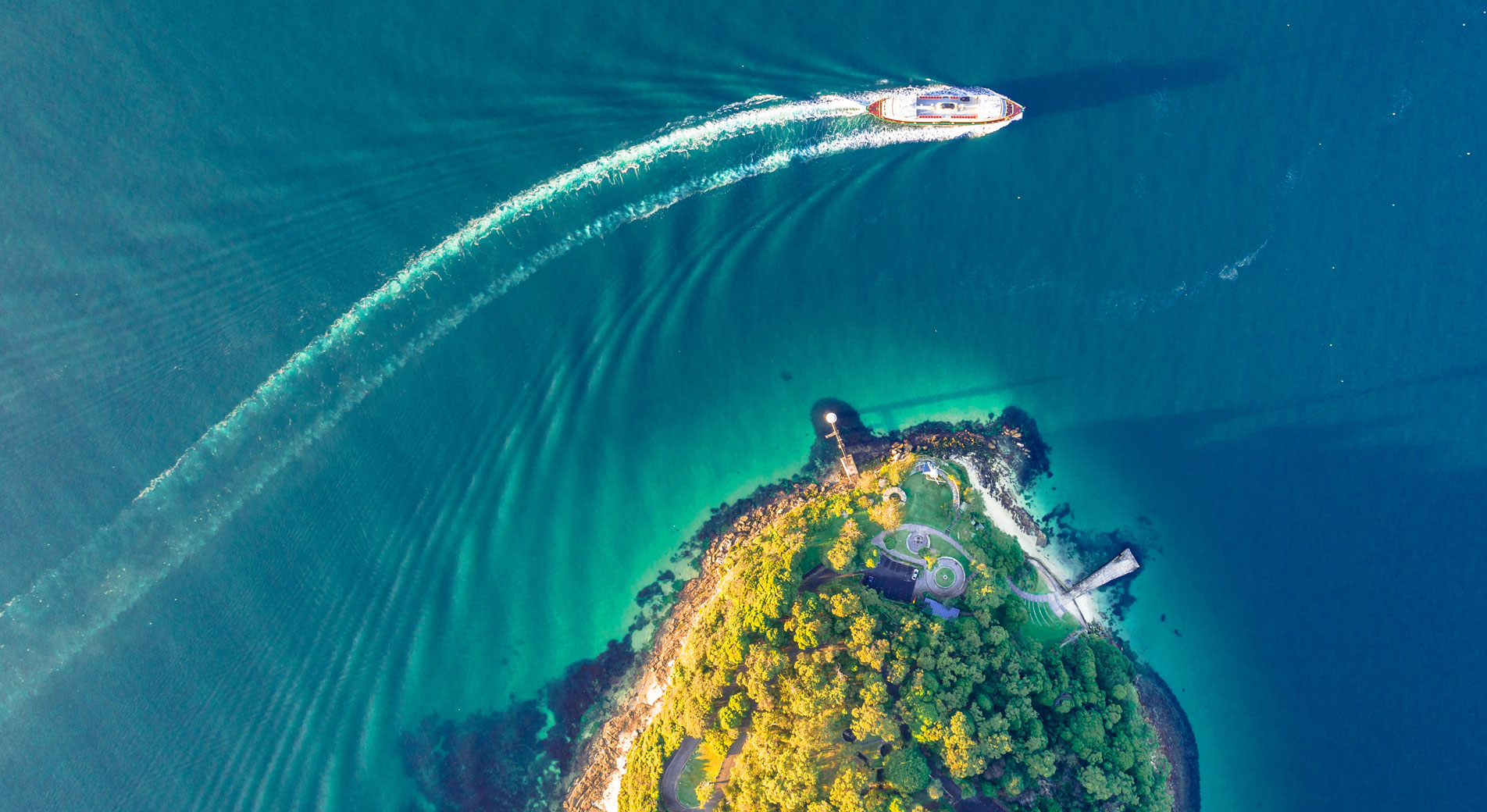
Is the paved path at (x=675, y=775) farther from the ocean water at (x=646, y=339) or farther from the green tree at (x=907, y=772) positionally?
the green tree at (x=907, y=772)

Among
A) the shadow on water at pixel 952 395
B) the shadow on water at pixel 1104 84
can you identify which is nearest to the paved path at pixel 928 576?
the shadow on water at pixel 952 395

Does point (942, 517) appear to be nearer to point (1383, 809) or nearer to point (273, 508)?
point (1383, 809)

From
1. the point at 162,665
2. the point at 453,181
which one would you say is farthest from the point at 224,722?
the point at 453,181

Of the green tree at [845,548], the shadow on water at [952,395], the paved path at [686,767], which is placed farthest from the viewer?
the shadow on water at [952,395]

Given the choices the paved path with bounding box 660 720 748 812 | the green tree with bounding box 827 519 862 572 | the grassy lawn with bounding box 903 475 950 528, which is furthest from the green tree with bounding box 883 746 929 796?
the grassy lawn with bounding box 903 475 950 528

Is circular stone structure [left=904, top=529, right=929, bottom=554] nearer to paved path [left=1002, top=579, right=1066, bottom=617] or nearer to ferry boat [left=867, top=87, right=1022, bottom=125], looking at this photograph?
paved path [left=1002, top=579, right=1066, bottom=617]
